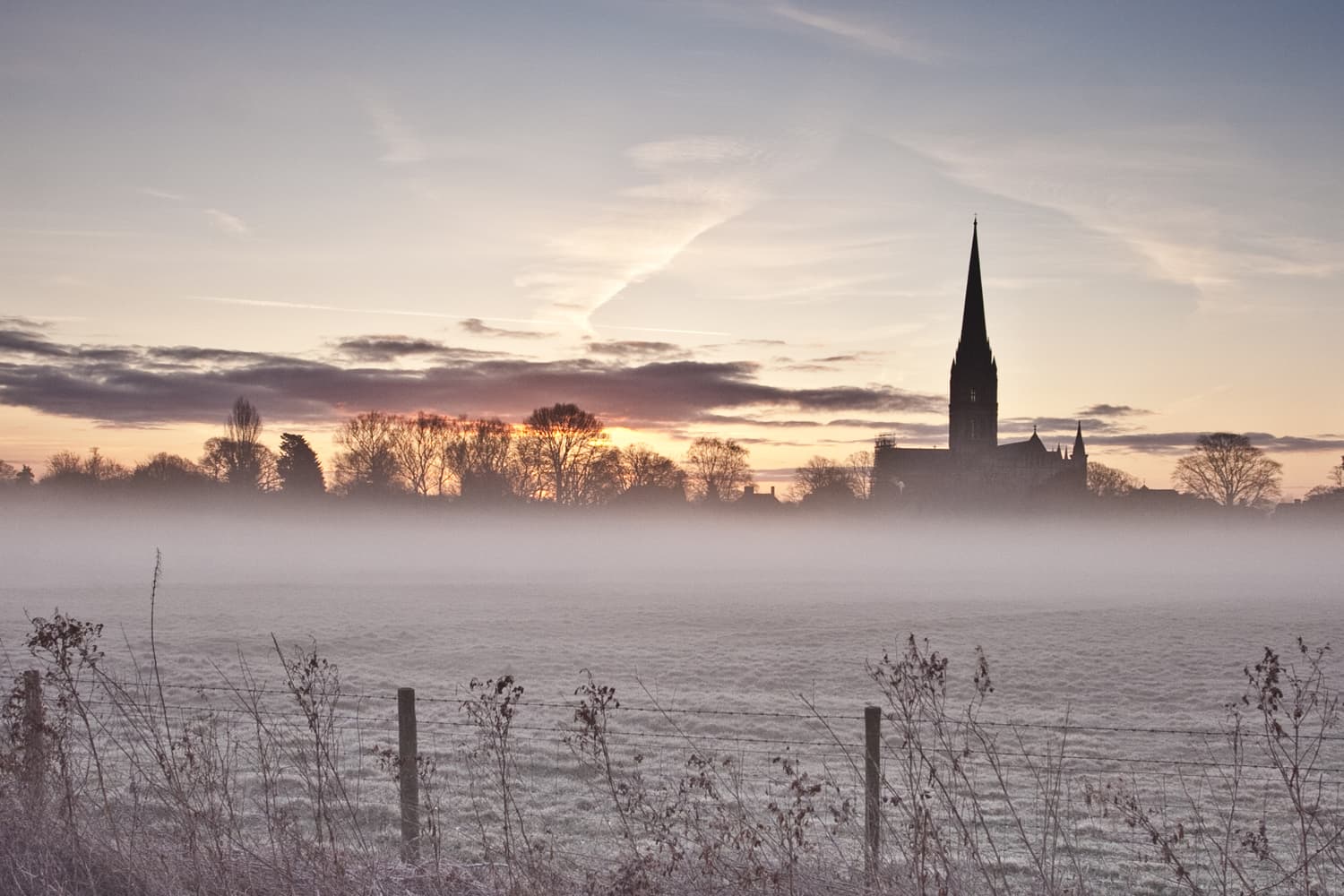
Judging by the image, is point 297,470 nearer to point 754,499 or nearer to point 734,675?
point 754,499

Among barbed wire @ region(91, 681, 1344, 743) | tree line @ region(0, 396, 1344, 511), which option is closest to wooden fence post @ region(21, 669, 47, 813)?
barbed wire @ region(91, 681, 1344, 743)

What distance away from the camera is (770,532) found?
323 feet

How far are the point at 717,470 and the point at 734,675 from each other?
277 ft

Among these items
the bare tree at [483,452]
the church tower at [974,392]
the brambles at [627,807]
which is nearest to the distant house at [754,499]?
the bare tree at [483,452]

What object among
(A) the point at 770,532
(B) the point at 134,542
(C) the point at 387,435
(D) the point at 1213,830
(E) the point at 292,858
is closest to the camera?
(E) the point at 292,858

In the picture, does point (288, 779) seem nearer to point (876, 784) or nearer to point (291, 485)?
point (876, 784)

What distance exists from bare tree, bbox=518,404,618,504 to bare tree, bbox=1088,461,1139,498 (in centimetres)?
6410

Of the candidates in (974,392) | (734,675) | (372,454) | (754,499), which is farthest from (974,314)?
(734,675)

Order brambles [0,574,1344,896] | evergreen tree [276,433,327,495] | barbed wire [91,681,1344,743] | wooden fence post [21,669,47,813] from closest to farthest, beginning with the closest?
brambles [0,574,1344,896] → wooden fence post [21,669,47,813] → barbed wire [91,681,1344,743] → evergreen tree [276,433,327,495]

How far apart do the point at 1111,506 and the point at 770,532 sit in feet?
116

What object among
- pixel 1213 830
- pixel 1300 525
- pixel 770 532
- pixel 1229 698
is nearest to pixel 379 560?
pixel 770 532

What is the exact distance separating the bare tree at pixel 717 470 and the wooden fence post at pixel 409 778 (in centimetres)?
9972

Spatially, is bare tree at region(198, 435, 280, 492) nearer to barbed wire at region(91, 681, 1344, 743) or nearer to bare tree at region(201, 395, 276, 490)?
bare tree at region(201, 395, 276, 490)

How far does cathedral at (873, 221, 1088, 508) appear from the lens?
432 ft
